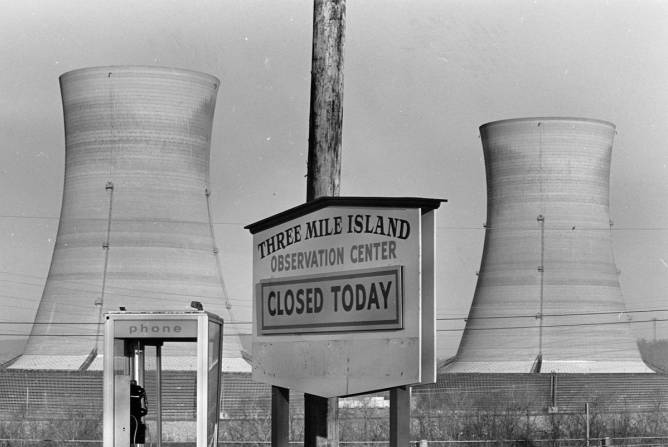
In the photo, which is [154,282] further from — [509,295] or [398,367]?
[398,367]

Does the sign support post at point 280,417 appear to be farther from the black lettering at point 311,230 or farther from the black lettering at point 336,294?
the black lettering at point 311,230

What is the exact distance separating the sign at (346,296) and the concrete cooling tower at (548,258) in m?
29.2

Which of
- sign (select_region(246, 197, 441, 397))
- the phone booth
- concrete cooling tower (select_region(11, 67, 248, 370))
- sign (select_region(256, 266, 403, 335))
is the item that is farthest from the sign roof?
concrete cooling tower (select_region(11, 67, 248, 370))

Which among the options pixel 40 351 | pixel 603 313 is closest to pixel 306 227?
pixel 40 351

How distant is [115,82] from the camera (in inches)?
1208

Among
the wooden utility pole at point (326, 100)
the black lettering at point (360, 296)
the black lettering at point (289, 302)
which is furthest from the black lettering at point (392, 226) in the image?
the wooden utility pole at point (326, 100)

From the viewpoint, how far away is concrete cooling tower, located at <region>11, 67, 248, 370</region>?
3052cm

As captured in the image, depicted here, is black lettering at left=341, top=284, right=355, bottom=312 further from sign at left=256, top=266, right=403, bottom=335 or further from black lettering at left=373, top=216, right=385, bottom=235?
black lettering at left=373, top=216, right=385, bottom=235

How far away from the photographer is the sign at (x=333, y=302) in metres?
5.30

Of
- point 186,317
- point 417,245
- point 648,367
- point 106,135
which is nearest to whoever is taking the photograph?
point 417,245

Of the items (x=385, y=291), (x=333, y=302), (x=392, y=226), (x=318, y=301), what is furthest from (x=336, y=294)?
(x=392, y=226)

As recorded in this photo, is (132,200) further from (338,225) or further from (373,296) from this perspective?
(373,296)

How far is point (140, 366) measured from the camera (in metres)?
8.83

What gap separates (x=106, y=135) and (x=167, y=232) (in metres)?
3.00
